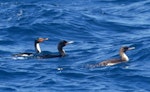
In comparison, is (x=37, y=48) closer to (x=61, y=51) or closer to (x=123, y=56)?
(x=61, y=51)

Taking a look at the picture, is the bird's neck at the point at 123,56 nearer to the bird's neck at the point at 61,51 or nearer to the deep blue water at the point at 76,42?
the deep blue water at the point at 76,42

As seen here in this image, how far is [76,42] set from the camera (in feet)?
88.2

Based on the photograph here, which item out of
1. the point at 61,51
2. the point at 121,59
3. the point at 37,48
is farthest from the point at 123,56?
the point at 37,48

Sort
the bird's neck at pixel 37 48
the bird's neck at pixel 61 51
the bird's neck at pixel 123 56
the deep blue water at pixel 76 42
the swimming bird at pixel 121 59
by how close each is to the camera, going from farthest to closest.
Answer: the bird's neck at pixel 37 48 < the bird's neck at pixel 61 51 < the bird's neck at pixel 123 56 < the swimming bird at pixel 121 59 < the deep blue water at pixel 76 42

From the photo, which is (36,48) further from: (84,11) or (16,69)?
(84,11)

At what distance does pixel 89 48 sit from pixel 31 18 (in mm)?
5743

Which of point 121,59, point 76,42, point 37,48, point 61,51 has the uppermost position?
point 76,42

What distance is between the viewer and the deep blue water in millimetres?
20000

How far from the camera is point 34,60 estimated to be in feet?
77.8

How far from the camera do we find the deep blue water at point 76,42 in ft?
65.6

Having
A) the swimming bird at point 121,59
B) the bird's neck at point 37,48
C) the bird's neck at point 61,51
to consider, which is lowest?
the swimming bird at point 121,59

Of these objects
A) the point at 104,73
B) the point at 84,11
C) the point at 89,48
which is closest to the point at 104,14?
the point at 84,11

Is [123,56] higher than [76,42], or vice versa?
[76,42]

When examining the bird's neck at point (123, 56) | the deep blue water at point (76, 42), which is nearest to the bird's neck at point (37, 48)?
the deep blue water at point (76, 42)
